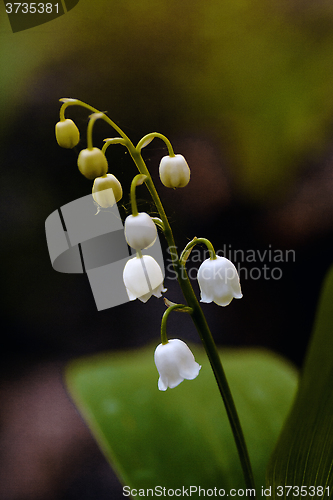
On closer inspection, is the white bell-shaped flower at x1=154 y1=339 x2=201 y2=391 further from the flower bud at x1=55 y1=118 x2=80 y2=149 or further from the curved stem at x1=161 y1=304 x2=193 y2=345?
the flower bud at x1=55 y1=118 x2=80 y2=149

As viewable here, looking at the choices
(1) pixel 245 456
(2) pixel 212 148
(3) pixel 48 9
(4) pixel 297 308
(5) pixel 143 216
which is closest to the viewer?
(5) pixel 143 216

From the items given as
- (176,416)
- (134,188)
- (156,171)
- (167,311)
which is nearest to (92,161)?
(134,188)

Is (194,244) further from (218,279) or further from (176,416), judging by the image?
(176,416)

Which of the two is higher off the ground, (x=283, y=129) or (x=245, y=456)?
(x=283, y=129)

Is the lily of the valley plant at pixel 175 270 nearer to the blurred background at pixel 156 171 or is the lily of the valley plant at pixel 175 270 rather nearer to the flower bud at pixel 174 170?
the flower bud at pixel 174 170

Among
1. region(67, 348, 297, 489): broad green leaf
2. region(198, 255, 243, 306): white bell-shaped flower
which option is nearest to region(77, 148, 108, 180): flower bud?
region(198, 255, 243, 306): white bell-shaped flower

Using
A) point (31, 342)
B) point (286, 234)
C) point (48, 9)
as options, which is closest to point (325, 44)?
point (286, 234)

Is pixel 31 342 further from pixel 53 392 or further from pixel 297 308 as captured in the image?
pixel 297 308
